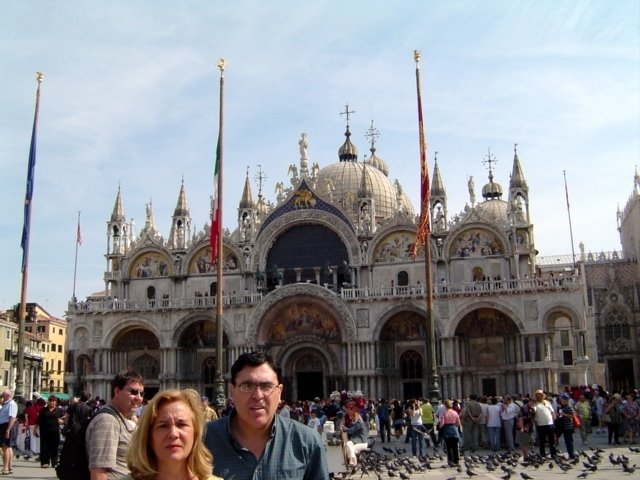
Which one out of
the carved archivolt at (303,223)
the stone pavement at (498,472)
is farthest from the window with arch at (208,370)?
the stone pavement at (498,472)

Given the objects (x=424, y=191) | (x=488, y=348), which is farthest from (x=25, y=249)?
(x=488, y=348)

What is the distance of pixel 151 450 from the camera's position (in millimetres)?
3834

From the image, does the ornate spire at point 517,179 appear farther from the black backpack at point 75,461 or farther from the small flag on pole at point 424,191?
the black backpack at point 75,461

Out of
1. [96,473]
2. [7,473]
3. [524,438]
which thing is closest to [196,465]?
[96,473]

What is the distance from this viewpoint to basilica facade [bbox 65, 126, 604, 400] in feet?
131

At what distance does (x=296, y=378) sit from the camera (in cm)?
4328

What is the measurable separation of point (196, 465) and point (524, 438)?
54.2 ft

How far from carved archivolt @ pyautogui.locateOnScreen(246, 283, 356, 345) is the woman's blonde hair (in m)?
37.1

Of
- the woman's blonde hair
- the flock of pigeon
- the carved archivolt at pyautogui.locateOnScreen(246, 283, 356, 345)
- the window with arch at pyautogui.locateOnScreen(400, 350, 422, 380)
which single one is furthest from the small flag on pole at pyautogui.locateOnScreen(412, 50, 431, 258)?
the woman's blonde hair

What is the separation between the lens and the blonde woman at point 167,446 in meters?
3.78

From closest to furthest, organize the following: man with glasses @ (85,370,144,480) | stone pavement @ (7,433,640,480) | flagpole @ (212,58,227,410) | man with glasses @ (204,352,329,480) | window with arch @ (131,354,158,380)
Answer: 1. man with glasses @ (204,352,329,480)
2. man with glasses @ (85,370,144,480)
3. stone pavement @ (7,433,640,480)
4. flagpole @ (212,58,227,410)
5. window with arch @ (131,354,158,380)

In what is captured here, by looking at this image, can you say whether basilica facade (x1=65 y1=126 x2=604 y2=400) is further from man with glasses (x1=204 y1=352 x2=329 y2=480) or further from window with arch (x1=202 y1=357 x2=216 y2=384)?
man with glasses (x1=204 y1=352 x2=329 y2=480)

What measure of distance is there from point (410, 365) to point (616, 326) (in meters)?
26.4

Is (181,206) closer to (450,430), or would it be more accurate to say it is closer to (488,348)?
(488,348)
